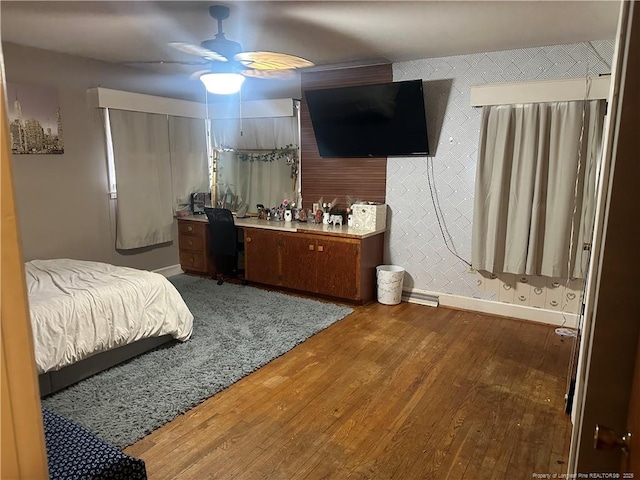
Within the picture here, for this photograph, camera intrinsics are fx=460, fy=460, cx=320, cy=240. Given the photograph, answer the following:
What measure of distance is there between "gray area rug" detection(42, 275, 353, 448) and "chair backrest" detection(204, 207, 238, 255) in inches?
21.6

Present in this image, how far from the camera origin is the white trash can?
4465 mm

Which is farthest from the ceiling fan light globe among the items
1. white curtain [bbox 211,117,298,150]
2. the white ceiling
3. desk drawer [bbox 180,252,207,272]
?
desk drawer [bbox 180,252,207,272]

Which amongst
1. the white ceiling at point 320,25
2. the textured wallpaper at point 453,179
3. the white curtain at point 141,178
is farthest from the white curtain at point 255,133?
the textured wallpaper at point 453,179

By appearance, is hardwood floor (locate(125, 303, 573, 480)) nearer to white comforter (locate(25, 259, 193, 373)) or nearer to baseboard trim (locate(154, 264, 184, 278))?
white comforter (locate(25, 259, 193, 373))

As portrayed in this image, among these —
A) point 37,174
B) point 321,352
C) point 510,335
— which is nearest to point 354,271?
point 321,352

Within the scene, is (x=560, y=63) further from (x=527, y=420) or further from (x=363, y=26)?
(x=527, y=420)

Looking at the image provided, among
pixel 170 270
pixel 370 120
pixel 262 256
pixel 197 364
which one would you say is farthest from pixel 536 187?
pixel 170 270

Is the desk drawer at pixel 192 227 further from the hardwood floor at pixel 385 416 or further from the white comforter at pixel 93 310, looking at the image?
the hardwood floor at pixel 385 416

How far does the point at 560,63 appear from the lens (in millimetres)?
3727

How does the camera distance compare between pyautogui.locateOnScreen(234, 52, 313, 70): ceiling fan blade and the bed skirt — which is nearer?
the bed skirt

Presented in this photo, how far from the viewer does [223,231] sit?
506 centimetres

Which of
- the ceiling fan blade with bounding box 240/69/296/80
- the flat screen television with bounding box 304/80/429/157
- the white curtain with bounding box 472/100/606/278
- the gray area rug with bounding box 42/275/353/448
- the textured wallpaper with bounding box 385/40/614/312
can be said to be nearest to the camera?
the gray area rug with bounding box 42/275/353/448

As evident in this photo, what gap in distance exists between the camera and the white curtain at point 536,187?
11.8 ft

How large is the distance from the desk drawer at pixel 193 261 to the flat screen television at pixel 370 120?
1943 mm
